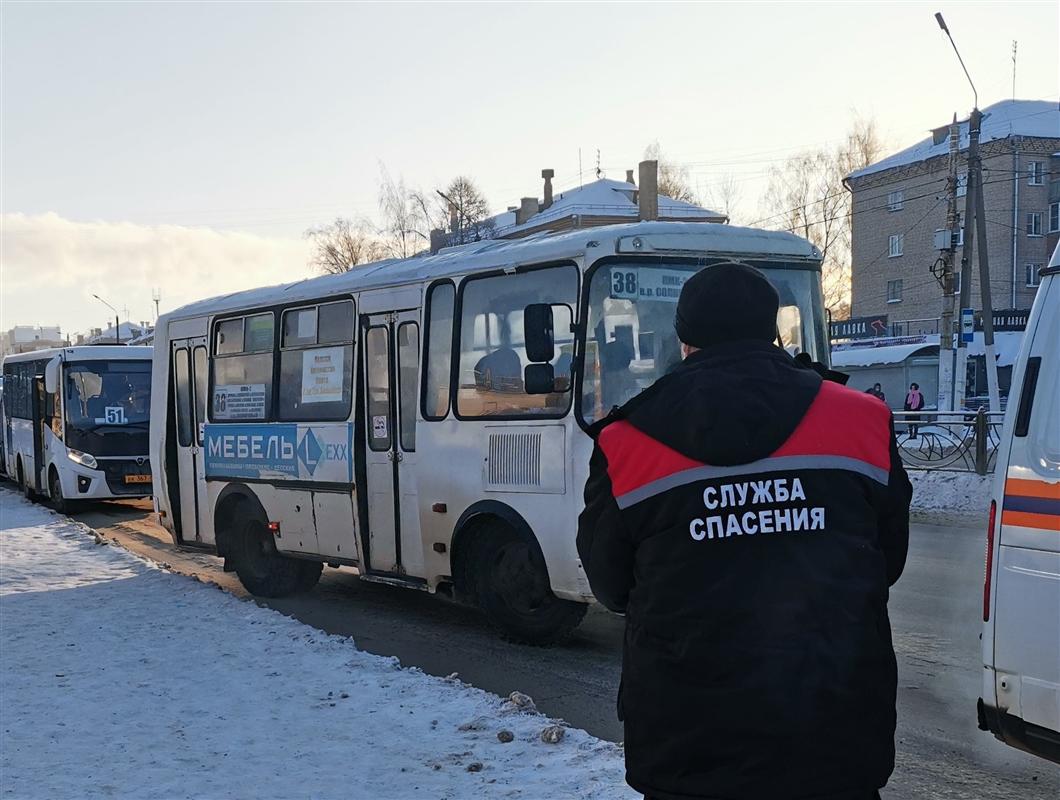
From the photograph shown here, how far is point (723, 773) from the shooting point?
2234mm

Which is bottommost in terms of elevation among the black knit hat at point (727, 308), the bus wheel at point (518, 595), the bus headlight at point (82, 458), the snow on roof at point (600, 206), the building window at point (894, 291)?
the bus wheel at point (518, 595)

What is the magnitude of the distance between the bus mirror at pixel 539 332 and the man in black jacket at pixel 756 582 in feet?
14.9

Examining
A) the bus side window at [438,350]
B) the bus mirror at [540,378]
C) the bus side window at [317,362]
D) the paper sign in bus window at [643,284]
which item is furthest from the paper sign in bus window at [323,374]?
the paper sign in bus window at [643,284]

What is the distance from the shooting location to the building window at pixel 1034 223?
47.7m

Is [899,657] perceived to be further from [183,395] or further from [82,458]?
[82,458]

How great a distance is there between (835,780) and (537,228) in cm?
5797

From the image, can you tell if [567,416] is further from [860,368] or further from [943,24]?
[860,368]

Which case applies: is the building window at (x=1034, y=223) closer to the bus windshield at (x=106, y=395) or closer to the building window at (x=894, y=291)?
the building window at (x=894, y=291)

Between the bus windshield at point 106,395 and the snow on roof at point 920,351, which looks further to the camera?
the snow on roof at point 920,351

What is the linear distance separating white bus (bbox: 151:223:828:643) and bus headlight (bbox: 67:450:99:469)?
8235 millimetres

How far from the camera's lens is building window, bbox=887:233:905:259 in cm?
5294

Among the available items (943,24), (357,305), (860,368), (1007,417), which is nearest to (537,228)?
(860,368)

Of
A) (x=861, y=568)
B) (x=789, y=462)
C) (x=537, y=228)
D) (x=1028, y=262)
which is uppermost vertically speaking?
(x=537, y=228)

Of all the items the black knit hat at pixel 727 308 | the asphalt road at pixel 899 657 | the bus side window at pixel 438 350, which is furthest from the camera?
the bus side window at pixel 438 350
